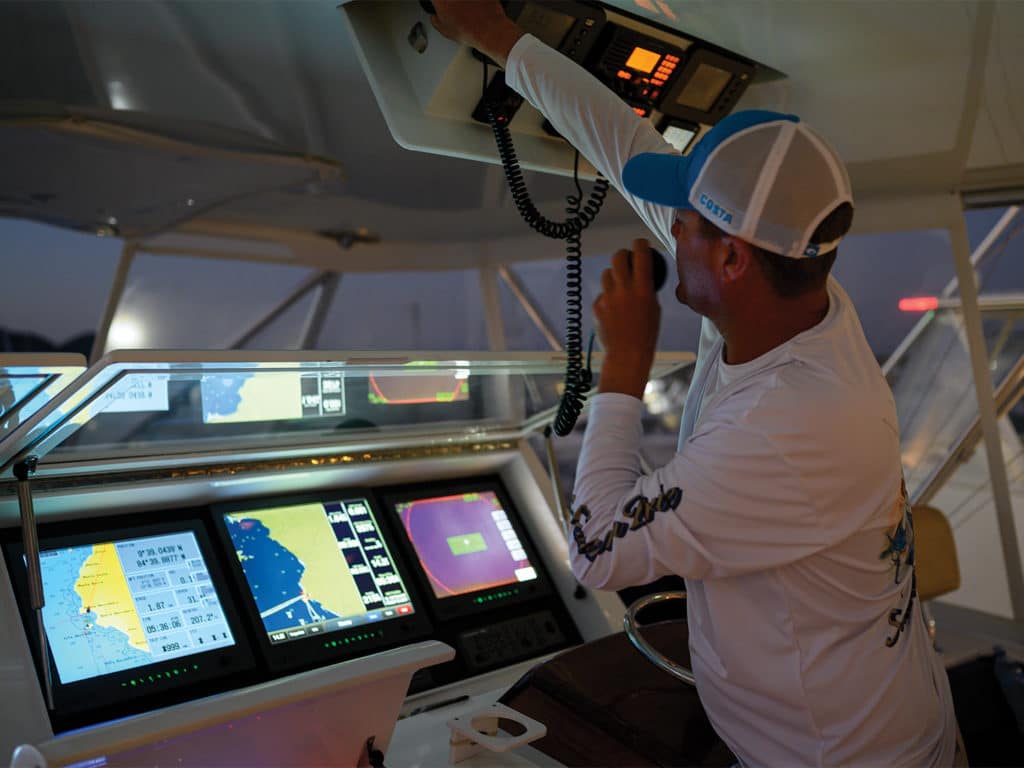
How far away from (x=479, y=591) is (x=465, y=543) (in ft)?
0.45

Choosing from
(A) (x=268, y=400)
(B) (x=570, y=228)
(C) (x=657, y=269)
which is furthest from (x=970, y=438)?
(A) (x=268, y=400)

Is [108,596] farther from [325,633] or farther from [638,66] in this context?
[638,66]

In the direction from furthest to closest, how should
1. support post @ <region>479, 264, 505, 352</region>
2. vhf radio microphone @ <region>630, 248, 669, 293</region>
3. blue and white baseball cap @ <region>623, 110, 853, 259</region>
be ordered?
support post @ <region>479, 264, 505, 352</region> → vhf radio microphone @ <region>630, 248, 669, 293</region> → blue and white baseball cap @ <region>623, 110, 853, 259</region>

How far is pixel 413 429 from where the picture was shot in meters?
2.11

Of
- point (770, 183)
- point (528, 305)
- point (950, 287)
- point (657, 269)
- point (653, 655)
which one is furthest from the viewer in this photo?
point (950, 287)

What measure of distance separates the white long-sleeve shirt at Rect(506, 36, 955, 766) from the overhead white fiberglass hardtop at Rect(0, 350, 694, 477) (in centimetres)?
57

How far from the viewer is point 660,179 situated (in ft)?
4.03

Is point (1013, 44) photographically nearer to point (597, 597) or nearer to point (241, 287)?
point (597, 597)

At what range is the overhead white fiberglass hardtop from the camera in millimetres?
1285

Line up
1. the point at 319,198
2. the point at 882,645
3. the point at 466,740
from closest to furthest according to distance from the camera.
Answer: the point at 882,645 < the point at 466,740 < the point at 319,198

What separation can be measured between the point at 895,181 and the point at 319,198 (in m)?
2.64

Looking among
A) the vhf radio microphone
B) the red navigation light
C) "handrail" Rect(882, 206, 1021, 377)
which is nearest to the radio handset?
the vhf radio microphone

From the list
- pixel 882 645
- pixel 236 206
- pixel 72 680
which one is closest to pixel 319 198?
pixel 236 206

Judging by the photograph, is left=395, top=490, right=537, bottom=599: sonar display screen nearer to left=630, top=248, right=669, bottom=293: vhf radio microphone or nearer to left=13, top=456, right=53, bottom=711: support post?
left=13, top=456, right=53, bottom=711: support post
